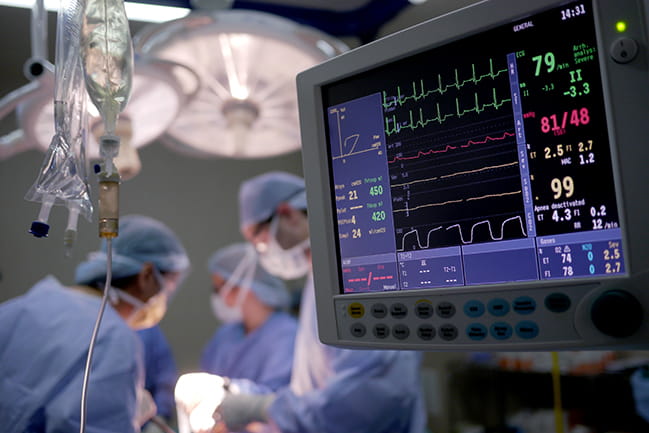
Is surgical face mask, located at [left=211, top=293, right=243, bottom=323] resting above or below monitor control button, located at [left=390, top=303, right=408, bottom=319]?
below

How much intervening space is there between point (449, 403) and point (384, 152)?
2.59 m

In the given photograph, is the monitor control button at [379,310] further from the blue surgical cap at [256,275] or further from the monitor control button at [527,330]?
the blue surgical cap at [256,275]

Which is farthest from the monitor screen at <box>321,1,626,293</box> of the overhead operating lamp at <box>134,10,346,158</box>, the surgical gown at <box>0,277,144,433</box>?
the surgical gown at <box>0,277,144,433</box>

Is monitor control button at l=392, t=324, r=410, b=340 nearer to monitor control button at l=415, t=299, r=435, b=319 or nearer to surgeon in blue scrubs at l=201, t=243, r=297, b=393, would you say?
monitor control button at l=415, t=299, r=435, b=319

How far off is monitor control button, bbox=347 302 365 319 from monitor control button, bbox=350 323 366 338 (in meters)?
0.01

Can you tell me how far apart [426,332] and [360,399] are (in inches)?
52.3

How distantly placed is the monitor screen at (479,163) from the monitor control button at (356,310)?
22 millimetres

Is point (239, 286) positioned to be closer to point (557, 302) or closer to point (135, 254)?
point (135, 254)

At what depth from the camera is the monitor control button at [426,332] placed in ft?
2.30

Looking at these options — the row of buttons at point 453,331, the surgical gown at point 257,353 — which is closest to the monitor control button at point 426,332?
the row of buttons at point 453,331

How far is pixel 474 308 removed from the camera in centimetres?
67

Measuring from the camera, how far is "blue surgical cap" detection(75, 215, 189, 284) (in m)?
1.72

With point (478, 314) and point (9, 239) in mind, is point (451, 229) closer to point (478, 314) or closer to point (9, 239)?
point (478, 314)

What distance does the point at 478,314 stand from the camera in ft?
2.20
